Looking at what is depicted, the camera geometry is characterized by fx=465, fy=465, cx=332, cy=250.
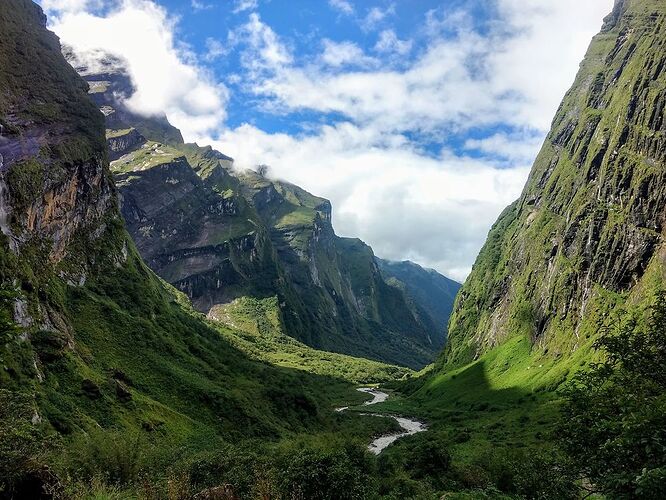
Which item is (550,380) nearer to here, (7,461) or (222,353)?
(222,353)

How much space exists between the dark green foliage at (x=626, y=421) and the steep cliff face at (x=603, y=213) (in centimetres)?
10685

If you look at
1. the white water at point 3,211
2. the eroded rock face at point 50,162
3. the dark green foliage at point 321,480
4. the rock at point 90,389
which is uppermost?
the eroded rock face at point 50,162

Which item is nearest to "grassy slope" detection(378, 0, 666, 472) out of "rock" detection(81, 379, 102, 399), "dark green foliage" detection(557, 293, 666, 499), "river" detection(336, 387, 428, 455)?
"river" detection(336, 387, 428, 455)

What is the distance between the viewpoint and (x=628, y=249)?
123 meters

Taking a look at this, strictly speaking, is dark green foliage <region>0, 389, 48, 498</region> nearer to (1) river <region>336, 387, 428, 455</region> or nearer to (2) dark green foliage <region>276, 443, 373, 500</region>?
(2) dark green foliage <region>276, 443, 373, 500</region>

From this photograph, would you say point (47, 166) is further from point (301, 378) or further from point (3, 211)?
point (301, 378)

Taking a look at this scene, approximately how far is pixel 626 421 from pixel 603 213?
146770 mm

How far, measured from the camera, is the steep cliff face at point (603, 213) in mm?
122456

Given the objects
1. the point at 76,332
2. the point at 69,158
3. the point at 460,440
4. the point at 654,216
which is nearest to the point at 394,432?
the point at 460,440

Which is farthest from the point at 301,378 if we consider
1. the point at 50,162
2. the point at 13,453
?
the point at 13,453

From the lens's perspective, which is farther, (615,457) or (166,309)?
(166,309)

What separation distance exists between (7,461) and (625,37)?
791 feet

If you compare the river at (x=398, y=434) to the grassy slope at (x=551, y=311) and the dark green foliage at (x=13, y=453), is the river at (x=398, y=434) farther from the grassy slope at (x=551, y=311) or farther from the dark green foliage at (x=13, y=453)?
the dark green foliage at (x=13, y=453)

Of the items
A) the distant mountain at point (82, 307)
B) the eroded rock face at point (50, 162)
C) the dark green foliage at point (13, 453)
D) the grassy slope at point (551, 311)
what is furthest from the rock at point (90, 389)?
the grassy slope at point (551, 311)
